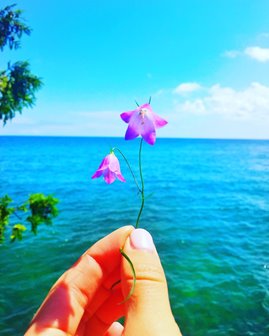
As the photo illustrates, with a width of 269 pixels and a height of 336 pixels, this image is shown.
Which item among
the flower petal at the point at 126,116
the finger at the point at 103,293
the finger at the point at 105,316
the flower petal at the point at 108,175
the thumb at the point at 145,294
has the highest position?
the flower petal at the point at 126,116

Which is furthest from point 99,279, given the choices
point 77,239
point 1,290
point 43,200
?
point 77,239

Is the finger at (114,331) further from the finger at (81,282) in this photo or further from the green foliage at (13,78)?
the green foliage at (13,78)

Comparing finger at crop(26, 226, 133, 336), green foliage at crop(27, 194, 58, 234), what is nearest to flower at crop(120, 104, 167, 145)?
finger at crop(26, 226, 133, 336)

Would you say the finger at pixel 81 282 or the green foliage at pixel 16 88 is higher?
the green foliage at pixel 16 88

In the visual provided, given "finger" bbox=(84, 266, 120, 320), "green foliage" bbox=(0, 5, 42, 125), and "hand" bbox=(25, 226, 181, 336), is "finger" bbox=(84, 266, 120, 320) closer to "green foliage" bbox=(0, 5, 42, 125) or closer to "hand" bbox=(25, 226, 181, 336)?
"hand" bbox=(25, 226, 181, 336)

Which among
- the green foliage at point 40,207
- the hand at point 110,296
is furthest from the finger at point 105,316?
the green foliage at point 40,207

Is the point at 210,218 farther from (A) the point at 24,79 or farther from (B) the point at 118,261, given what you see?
Answer: (B) the point at 118,261

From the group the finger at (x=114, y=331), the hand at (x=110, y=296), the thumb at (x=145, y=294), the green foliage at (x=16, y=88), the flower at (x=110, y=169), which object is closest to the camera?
the thumb at (x=145, y=294)
